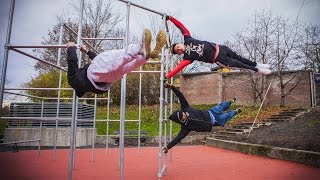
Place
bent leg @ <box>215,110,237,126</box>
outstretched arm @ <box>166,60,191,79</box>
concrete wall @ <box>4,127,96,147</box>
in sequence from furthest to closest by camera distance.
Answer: concrete wall @ <box>4,127,96,147</box>, bent leg @ <box>215,110,237,126</box>, outstretched arm @ <box>166,60,191,79</box>

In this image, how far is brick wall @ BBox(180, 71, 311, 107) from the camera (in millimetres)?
15945

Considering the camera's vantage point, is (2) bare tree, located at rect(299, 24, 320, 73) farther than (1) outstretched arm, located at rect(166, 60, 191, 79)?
Yes

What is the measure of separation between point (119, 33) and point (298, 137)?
515 inches

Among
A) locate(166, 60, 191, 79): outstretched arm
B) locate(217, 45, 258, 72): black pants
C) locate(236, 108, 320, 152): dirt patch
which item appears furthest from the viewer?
locate(236, 108, 320, 152): dirt patch

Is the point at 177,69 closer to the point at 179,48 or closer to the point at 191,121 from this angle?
the point at 179,48

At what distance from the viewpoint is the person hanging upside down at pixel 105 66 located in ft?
8.45

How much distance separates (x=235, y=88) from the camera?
17578 millimetres

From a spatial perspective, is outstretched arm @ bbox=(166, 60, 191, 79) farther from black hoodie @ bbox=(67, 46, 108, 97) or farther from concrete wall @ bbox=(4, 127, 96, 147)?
concrete wall @ bbox=(4, 127, 96, 147)

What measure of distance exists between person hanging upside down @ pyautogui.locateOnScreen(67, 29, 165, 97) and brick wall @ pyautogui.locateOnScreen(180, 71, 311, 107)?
49.7ft

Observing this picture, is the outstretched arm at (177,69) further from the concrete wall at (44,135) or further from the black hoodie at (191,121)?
the concrete wall at (44,135)

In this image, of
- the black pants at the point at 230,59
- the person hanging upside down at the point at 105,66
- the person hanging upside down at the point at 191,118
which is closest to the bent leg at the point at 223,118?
the person hanging upside down at the point at 191,118

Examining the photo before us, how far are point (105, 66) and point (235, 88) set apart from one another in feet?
51.6

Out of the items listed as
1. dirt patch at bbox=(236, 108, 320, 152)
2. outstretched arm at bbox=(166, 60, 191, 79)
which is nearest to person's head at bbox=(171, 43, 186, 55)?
outstretched arm at bbox=(166, 60, 191, 79)

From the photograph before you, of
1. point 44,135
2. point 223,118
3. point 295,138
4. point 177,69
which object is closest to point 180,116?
point 223,118
